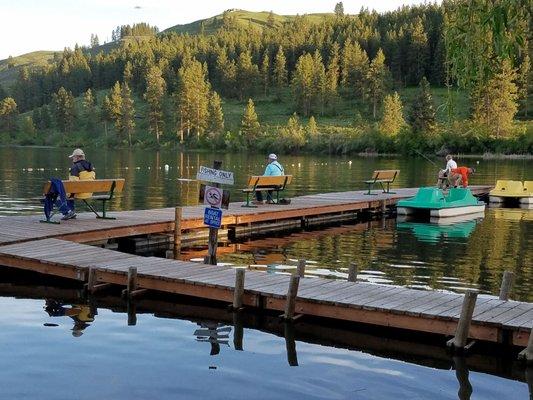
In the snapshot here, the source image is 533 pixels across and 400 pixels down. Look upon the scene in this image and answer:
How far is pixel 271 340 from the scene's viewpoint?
38.1ft

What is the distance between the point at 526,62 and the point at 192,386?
114636 millimetres

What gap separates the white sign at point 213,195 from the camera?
52.9 feet

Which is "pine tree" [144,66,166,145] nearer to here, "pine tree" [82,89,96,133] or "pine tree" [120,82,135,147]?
"pine tree" [120,82,135,147]

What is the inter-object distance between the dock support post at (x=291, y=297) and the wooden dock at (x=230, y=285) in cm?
18

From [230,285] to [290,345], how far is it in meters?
2.25

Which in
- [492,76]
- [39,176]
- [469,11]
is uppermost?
[469,11]

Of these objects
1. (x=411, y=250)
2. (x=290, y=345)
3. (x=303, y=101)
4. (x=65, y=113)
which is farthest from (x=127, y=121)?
(x=290, y=345)

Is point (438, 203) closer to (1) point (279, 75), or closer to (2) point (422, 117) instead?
(2) point (422, 117)

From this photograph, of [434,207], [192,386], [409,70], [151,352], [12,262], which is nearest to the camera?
[192,386]

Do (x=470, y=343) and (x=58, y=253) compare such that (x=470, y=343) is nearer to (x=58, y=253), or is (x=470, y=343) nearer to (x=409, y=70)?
(x=58, y=253)

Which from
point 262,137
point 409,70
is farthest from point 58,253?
point 409,70

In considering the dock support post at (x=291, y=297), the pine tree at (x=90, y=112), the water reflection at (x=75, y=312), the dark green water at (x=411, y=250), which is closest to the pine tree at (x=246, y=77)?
the pine tree at (x=90, y=112)

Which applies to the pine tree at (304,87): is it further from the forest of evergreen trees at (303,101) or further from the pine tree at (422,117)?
the pine tree at (422,117)

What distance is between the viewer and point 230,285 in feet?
43.4
